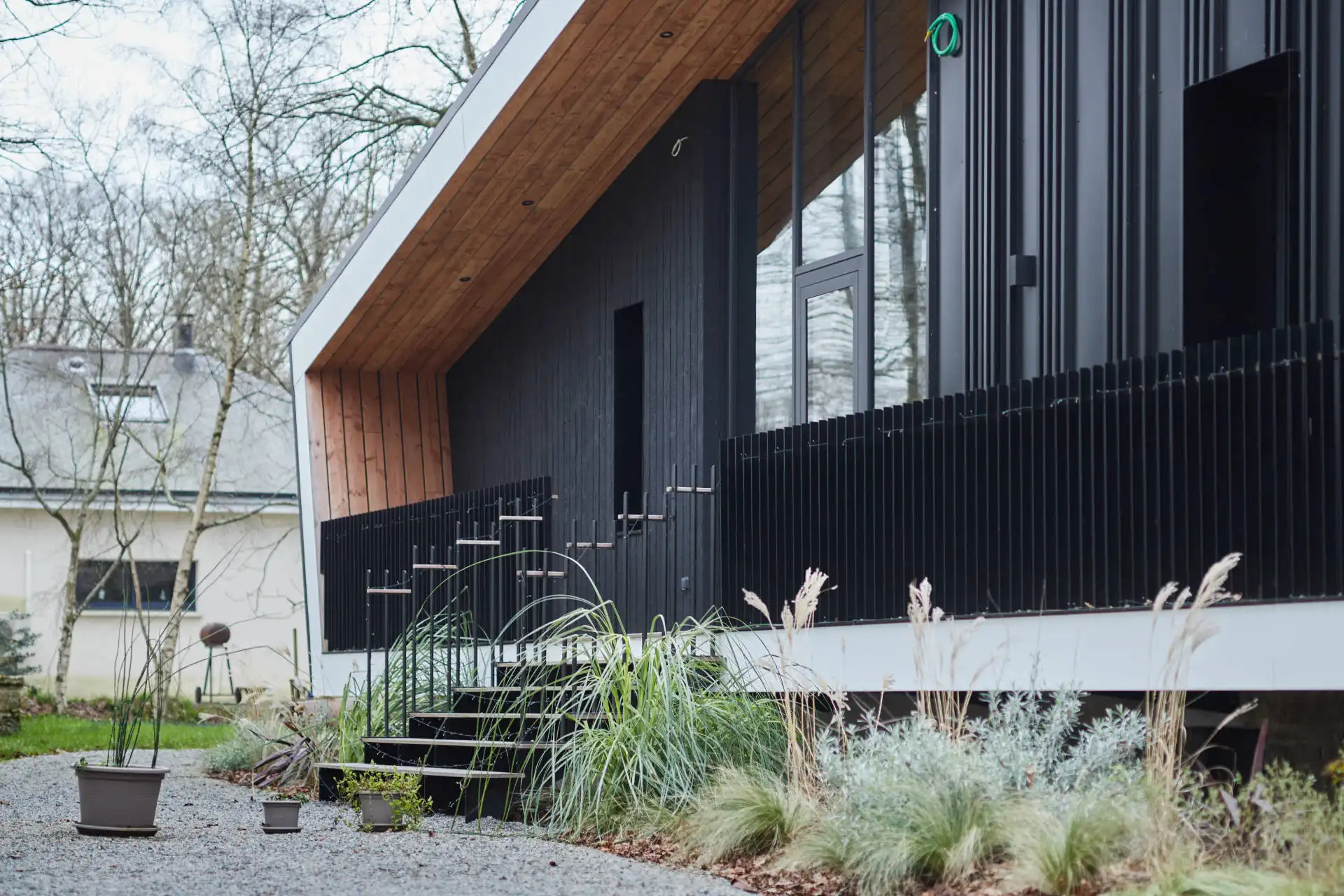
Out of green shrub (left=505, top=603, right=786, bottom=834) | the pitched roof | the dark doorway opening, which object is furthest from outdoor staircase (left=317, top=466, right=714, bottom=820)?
the pitched roof

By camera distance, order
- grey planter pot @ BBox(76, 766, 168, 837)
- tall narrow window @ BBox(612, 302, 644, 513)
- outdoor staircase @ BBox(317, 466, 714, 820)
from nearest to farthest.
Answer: grey planter pot @ BBox(76, 766, 168, 837) < outdoor staircase @ BBox(317, 466, 714, 820) < tall narrow window @ BBox(612, 302, 644, 513)

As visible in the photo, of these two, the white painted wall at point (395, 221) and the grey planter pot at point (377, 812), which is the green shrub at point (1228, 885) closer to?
the grey planter pot at point (377, 812)

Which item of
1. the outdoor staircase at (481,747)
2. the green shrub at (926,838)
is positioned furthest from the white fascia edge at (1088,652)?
the outdoor staircase at (481,747)

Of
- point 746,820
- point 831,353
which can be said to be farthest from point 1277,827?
point 831,353

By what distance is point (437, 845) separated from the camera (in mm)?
6973

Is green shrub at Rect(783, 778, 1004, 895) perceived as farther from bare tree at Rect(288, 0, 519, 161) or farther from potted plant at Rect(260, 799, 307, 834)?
bare tree at Rect(288, 0, 519, 161)

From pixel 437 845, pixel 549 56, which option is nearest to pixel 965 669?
pixel 437 845

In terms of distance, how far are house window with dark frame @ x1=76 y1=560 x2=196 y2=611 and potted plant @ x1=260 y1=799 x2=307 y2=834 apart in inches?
610

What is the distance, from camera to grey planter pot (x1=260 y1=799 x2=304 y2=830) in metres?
7.70

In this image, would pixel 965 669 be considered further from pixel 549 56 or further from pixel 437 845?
pixel 549 56

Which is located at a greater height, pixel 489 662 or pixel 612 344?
pixel 612 344

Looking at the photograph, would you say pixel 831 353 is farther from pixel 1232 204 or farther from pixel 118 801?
pixel 118 801

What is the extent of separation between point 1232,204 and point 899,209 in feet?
7.57

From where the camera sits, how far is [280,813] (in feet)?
25.3
